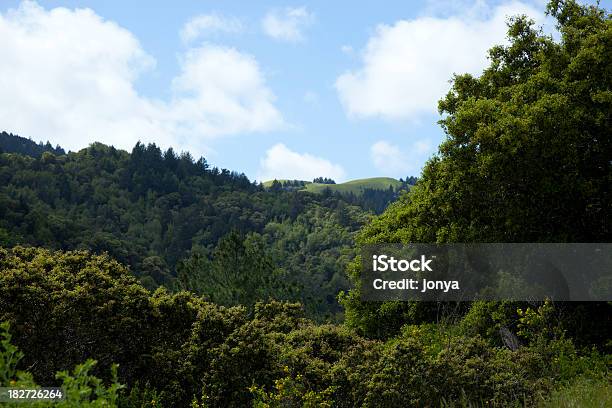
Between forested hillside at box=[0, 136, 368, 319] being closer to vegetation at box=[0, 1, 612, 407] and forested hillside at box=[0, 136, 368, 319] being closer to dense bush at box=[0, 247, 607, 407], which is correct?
vegetation at box=[0, 1, 612, 407]

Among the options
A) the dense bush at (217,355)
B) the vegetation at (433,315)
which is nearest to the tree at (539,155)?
the vegetation at (433,315)

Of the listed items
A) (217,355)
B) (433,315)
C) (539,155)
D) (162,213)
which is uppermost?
(162,213)

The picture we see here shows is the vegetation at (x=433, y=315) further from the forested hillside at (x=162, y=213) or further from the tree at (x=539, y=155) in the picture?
the forested hillside at (x=162, y=213)

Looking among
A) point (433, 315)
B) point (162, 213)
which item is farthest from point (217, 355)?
point (162, 213)

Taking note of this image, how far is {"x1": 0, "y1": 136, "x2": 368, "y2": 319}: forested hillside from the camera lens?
84375 millimetres

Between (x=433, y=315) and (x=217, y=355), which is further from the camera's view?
(x=433, y=315)

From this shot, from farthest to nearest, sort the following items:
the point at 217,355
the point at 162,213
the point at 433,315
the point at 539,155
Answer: the point at 162,213 < the point at 433,315 < the point at 539,155 < the point at 217,355

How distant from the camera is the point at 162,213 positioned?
144500mm

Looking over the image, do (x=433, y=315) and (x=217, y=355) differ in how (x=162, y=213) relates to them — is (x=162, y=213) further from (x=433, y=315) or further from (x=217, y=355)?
(x=217, y=355)

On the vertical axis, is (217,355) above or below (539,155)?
below

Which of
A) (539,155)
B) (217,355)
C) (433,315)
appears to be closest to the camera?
(217,355)

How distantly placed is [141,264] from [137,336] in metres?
74.4

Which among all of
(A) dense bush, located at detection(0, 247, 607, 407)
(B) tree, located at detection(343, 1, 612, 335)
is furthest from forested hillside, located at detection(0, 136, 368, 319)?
(A) dense bush, located at detection(0, 247, 607, 407)

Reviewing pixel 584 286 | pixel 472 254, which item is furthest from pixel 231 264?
pixel 584 286
